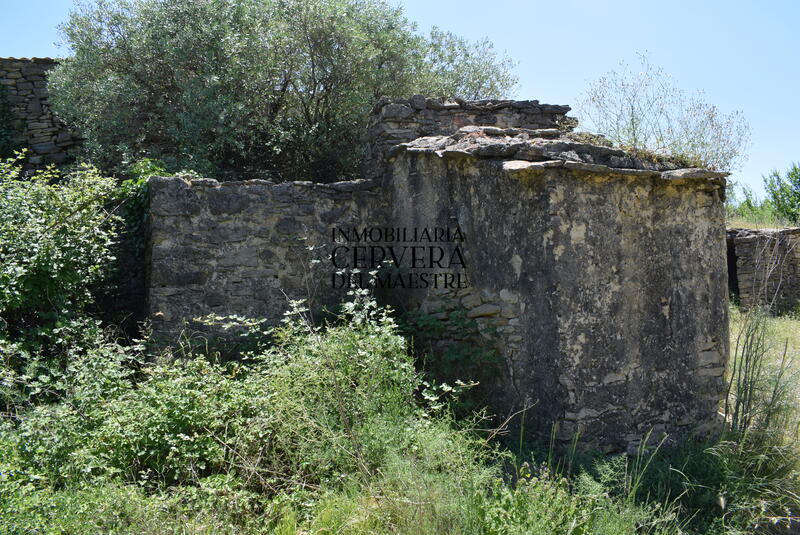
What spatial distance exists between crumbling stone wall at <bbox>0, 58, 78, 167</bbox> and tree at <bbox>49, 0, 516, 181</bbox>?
959mm

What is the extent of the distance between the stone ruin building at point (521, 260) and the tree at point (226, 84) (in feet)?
10.2

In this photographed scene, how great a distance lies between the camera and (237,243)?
600 centimetres

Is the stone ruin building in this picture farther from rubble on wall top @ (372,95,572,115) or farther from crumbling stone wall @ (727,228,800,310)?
crumbling stone wall @ (727,228,800,310)

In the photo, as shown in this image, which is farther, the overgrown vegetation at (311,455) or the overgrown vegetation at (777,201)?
the overgrown vegetation at (777,201)

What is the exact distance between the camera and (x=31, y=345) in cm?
506

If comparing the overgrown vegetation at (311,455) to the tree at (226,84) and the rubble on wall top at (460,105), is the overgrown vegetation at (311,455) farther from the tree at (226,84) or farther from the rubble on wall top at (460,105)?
the tree at (226,84)

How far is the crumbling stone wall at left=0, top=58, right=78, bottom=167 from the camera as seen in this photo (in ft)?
34.7

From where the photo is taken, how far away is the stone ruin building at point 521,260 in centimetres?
450

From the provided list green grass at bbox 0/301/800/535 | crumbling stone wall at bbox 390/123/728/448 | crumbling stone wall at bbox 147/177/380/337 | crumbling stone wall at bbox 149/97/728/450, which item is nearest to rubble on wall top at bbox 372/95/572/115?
crumbling stone wall at bbox 149/97/728/450

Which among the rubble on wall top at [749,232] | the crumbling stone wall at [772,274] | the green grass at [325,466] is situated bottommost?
the green grass at [325,466]

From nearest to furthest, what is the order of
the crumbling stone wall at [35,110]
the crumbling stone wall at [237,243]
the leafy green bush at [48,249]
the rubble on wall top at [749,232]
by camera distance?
the leafy green bush at [48,249], the crumbling stone wall at [237,243], the crumbling stone wall at [35,110], the rubble on wall top at [749,232]

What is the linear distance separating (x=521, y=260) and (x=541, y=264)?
7.7 inches

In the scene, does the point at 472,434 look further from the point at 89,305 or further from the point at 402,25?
the point at 402,25

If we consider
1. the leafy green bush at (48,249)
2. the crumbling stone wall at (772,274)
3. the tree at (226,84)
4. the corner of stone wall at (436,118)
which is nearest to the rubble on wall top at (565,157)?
the corner of stone wall at (436,118)
